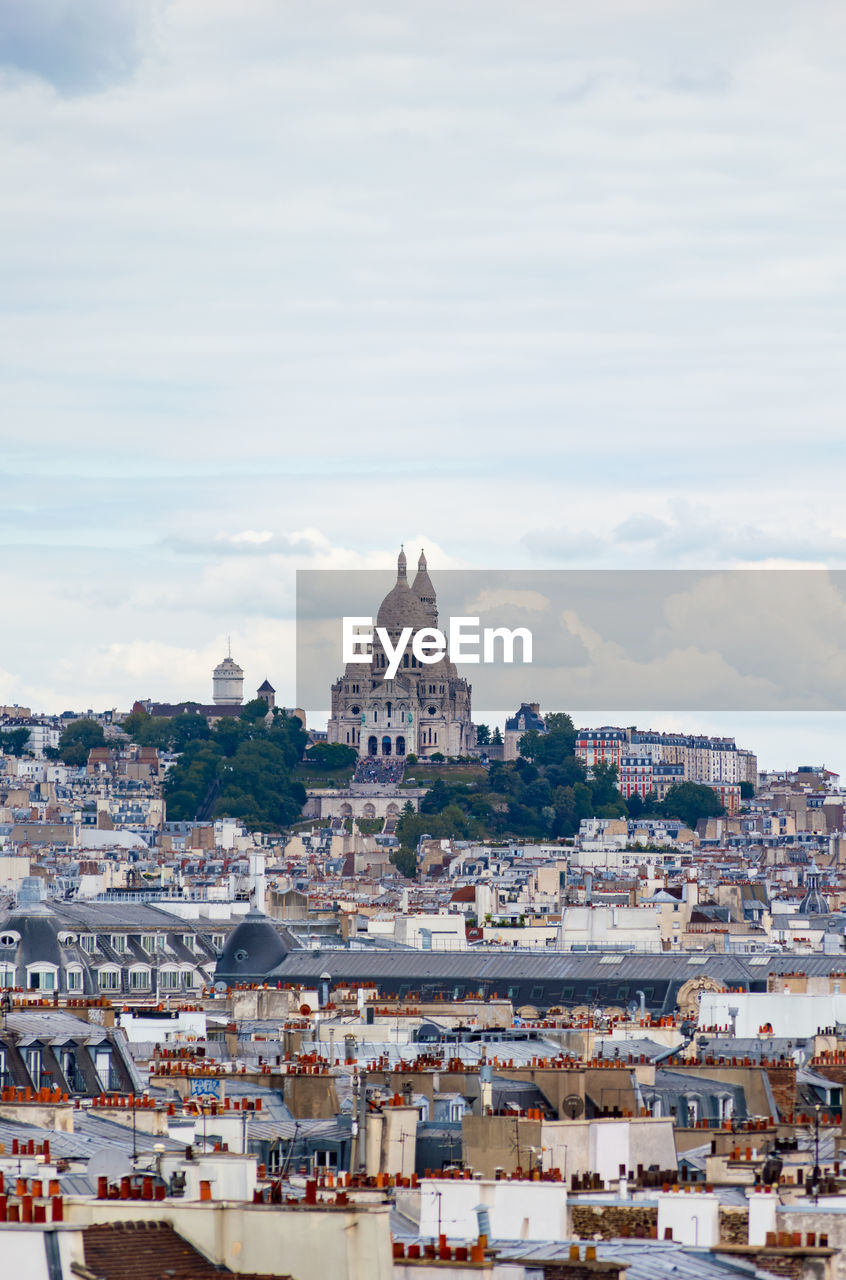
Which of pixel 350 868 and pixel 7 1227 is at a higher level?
pixel 350 868

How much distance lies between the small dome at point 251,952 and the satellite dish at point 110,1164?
42536 mm

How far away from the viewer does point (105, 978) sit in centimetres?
6644

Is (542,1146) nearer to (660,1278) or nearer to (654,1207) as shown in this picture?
(654,1207)

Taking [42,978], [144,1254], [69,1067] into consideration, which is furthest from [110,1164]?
[42,978]

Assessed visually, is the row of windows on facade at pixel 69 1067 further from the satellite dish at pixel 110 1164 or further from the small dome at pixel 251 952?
the small dome at pixel 251 952

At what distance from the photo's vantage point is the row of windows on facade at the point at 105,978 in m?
61.4

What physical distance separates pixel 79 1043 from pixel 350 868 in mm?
133684

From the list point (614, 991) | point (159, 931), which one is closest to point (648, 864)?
point (159, 931)

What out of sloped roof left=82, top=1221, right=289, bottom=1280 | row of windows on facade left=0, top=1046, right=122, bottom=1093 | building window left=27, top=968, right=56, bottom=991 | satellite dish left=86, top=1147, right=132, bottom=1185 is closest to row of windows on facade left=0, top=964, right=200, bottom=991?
building window left=27, top=968, right=56, bottom=991

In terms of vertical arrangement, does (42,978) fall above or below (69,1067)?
above

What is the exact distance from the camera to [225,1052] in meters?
33.4

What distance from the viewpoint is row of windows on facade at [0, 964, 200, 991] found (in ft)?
202

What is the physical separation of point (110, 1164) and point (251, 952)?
4424 cm

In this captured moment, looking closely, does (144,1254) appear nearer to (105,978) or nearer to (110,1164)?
(110,1164)
